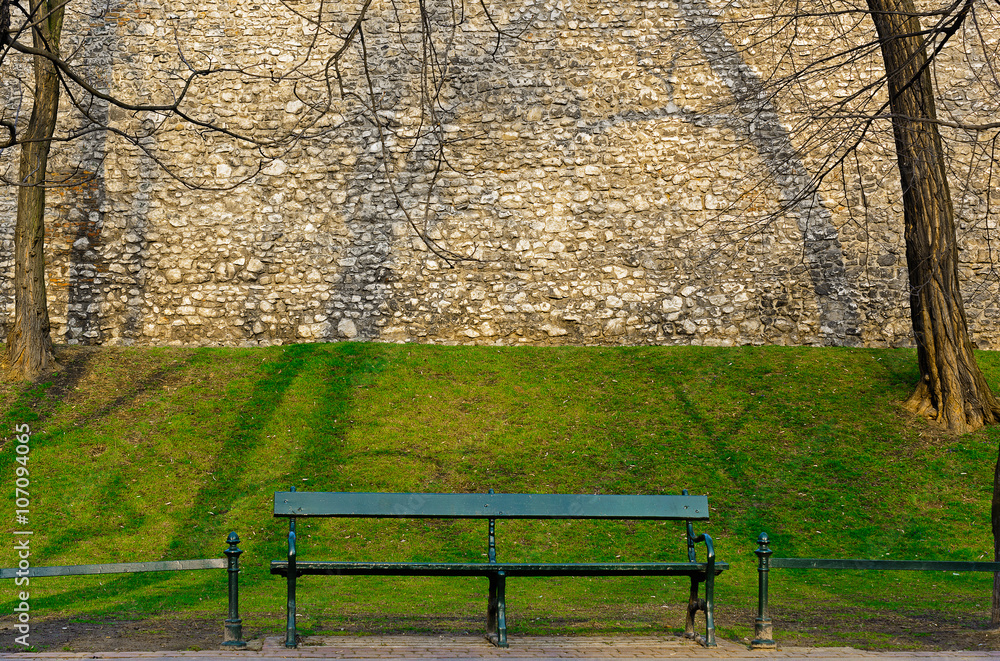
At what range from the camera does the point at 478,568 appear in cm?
434

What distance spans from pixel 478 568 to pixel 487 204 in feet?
23.3

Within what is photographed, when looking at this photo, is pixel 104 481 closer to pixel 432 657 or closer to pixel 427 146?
pixel 432 657

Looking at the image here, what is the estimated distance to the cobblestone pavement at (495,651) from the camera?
3936mm

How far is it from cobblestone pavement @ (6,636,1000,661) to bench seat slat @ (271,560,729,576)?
1.10ft

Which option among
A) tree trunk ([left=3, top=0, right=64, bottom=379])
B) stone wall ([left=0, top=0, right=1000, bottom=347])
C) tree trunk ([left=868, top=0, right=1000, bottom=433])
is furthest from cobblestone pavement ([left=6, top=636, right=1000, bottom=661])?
stone wall ([left=0, top=0, right=1000, bottom=347])

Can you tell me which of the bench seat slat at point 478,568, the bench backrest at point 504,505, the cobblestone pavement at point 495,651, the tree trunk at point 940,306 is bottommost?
the cobblestone pavement at point 495,651

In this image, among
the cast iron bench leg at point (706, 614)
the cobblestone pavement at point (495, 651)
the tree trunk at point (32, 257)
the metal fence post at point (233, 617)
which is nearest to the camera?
the cobblestone pavement at point (495, 651)

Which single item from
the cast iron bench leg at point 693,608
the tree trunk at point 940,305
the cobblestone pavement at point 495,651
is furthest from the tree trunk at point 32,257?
the tree trunk at point 940,305

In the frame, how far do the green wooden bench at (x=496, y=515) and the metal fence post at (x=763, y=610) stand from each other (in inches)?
7.5

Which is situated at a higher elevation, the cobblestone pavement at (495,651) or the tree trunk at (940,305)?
the tree trunk at (940,305)

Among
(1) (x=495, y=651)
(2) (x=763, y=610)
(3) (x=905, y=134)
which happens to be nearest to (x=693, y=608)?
(2) (x=763, y=610)

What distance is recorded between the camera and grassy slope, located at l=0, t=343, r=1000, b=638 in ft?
18.9

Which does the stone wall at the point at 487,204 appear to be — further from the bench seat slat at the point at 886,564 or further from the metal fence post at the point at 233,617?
the metal fence post at the point at 233,617

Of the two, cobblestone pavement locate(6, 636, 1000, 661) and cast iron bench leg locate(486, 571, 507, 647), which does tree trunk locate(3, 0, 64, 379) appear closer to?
cobblestone pavement locate(6, 636, 1000, 661)
